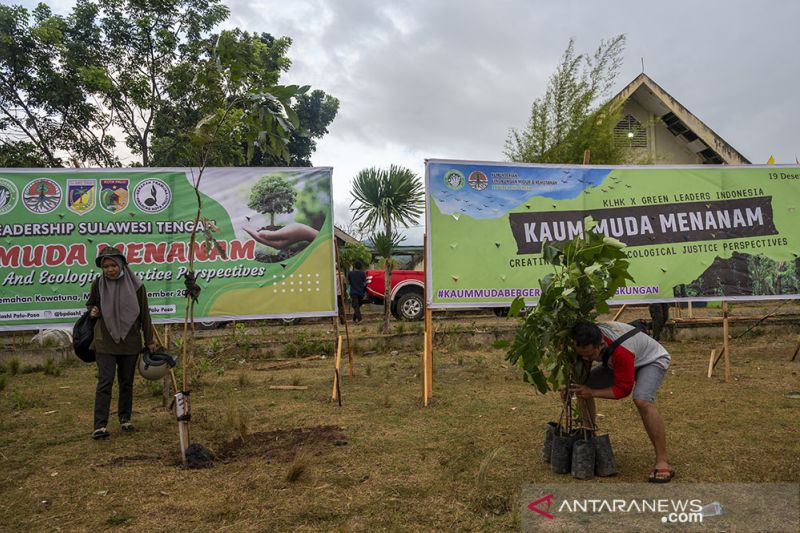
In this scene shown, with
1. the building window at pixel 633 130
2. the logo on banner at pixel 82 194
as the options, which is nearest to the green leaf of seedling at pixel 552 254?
the logo on banner at pixel 82 194

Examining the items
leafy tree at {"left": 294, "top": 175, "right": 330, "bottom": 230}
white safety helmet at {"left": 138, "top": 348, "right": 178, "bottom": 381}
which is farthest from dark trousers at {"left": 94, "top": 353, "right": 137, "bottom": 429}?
leafy tree at {"left": 294, "top": 175, "right": 330, "bottom": 230}

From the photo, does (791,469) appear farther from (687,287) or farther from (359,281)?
(359,281)

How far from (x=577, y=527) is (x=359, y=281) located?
12.5m

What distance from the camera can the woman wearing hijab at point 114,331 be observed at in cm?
527

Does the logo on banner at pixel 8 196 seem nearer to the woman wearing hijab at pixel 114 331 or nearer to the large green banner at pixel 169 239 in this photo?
the large green banner at pixel 169 239

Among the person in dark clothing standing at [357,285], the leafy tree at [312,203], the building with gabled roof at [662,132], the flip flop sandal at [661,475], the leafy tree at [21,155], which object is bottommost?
the flip flop sandal at [661,475]

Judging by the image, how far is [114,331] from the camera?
531 centimetres

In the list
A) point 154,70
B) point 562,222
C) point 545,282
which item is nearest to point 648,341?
point 545,282

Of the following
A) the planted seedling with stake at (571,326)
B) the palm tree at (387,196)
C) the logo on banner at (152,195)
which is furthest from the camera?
the palm tree at (387,196)

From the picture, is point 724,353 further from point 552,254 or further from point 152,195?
point 152,195

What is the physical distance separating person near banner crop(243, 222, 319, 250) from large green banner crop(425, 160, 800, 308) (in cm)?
149

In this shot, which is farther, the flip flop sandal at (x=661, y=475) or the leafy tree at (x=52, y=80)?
the leafy tree at (x=52, y=80)

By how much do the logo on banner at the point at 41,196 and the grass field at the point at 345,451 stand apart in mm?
2139

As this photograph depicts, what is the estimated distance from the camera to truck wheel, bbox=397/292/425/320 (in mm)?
15328
